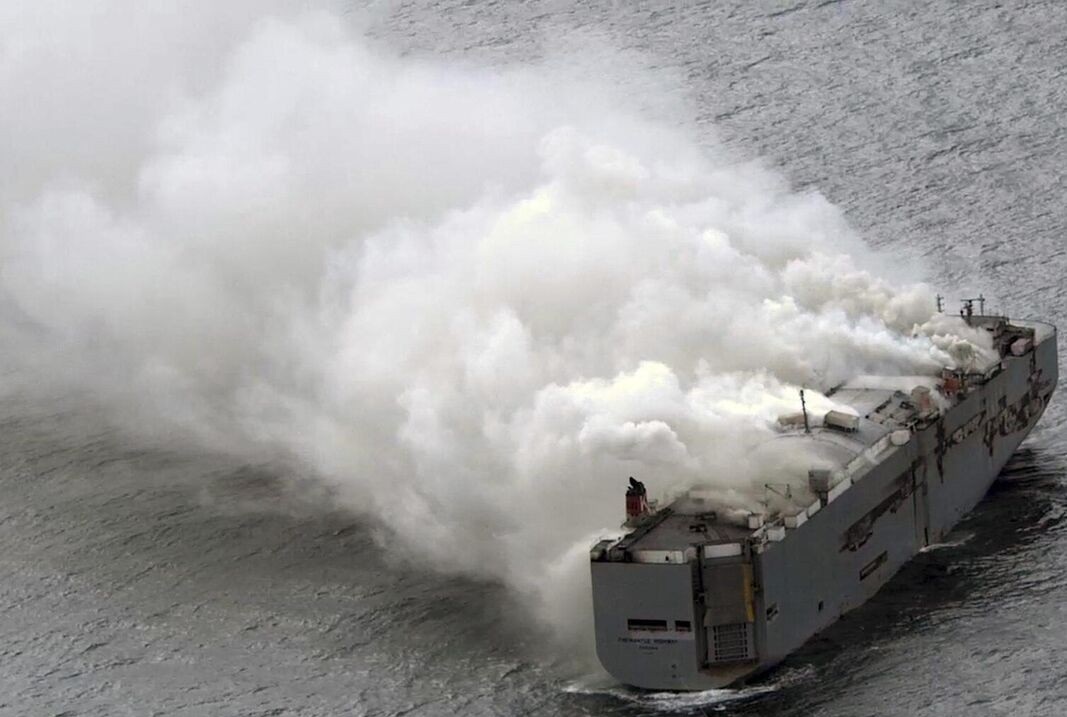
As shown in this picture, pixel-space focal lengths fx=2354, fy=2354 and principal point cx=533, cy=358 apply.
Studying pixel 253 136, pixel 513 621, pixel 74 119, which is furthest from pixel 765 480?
pixel 74 119

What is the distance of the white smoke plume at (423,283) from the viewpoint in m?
69.0

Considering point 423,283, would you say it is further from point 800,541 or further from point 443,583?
point 800,541

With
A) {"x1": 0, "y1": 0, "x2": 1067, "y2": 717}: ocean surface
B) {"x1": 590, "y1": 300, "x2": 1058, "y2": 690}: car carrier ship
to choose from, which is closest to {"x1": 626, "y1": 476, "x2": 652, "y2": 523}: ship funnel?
{"x1": 590, "y1": 300, "x2": 1058, "y2": 690}: car carrier ship

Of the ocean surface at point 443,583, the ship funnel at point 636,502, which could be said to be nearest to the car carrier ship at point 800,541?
the ship funnel at point 636,502

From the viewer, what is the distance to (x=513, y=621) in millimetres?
65438

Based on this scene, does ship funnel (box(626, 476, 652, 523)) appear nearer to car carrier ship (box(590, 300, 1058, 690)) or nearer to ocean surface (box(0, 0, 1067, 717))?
car carrier ship (box(590, 300, 1058, 690))

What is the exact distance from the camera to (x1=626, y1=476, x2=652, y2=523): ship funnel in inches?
2501

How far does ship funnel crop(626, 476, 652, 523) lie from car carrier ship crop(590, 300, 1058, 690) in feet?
0.16

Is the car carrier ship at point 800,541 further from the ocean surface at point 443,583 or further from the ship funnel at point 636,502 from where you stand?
the ocean surface at point 443,583

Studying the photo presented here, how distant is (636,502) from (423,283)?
54.1 ft

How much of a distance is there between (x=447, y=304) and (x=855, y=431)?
46.6ft

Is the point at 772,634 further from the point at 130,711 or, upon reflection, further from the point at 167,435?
the point at 167,435

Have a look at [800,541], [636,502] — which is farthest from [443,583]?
[800,541]

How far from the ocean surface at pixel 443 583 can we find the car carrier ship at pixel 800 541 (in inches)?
32.4
